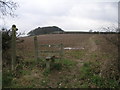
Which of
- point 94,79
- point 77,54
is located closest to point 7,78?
point 94,79

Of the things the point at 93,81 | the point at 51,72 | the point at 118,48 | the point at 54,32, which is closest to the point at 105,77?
the point at 93,81

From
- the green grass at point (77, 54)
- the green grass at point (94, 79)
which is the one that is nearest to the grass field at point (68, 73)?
the green grass at point (94, 79)

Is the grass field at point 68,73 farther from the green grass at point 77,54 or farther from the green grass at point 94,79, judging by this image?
the green grass at point 77,54

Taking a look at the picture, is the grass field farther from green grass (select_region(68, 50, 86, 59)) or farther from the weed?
green grass (select_region(68, 50, 86, 59))

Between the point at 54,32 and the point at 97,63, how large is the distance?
21.7 meters

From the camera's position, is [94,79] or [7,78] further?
[7,78]

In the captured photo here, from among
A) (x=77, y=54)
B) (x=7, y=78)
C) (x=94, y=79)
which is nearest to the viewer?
(x=94, y=79)

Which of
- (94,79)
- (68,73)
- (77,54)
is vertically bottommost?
(94,79)

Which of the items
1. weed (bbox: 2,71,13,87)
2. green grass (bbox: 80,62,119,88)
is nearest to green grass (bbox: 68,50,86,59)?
green grass (bbox: 80,62,119,88)

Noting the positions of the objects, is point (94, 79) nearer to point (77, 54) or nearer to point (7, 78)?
point (7, 78)

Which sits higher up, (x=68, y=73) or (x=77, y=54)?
(x=77, y=54)

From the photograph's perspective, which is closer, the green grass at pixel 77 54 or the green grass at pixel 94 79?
the green grass at pixel 94 79

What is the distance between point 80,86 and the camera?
35.4ft

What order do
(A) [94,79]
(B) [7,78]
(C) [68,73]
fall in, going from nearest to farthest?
(A) [94,79]
(B) [7,78]
(C) [68,73]
